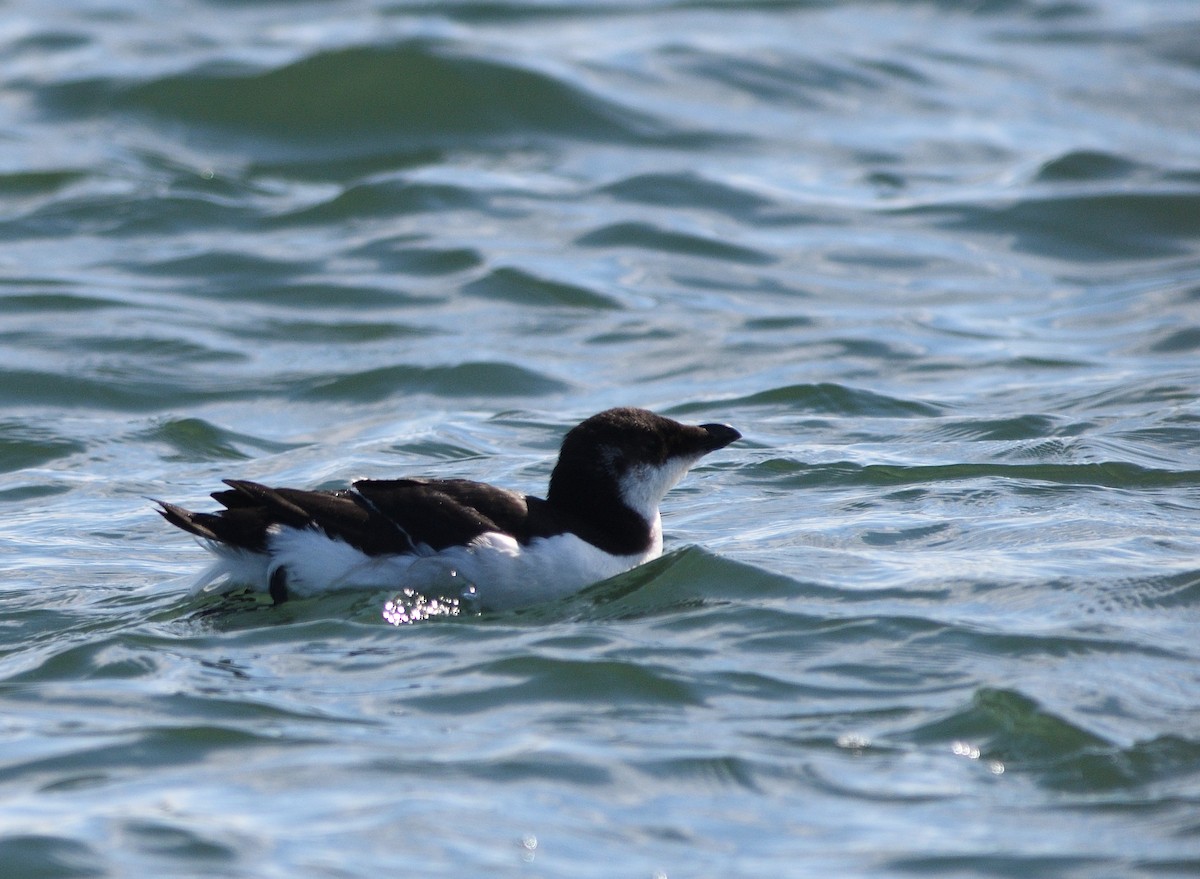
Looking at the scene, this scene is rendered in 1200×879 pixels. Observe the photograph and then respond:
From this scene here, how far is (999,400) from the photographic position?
10.4m

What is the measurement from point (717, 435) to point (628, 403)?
3.14 meters

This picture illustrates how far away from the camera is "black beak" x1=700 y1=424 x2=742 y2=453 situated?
7.47 meters

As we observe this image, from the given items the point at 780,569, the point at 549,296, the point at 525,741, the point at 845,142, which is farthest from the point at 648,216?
the point at 525,741

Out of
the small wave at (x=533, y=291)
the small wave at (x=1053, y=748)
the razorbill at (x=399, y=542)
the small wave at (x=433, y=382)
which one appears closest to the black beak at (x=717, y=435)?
the razorbill at (x=399, y=542)

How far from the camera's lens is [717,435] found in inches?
295

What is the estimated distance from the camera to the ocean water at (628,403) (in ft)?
16.8

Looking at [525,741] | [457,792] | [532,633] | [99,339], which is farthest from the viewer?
[99,339]

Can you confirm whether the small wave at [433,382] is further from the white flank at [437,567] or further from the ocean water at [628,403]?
the white flank at [437,567]

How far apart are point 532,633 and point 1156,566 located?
2496mm

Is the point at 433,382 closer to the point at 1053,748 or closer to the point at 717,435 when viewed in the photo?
the point at 717,435

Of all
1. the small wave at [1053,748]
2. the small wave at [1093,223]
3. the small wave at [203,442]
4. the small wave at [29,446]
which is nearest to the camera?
the small wave at [1053,748]

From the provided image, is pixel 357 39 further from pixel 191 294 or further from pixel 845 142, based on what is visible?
pixel 191 294

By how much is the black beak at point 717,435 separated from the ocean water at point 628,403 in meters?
0.42

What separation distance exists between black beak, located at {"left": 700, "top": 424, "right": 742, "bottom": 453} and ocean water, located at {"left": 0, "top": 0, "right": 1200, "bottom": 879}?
419mm
